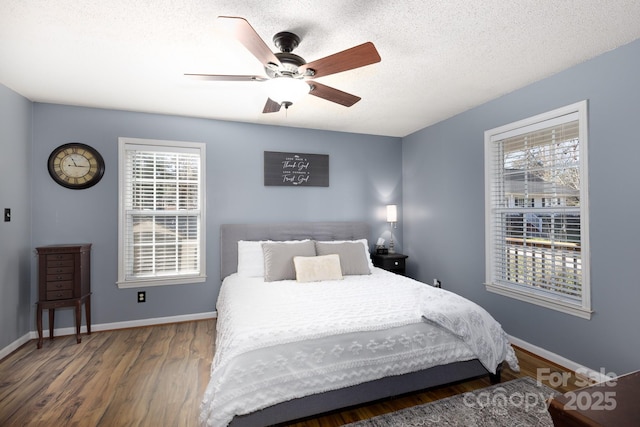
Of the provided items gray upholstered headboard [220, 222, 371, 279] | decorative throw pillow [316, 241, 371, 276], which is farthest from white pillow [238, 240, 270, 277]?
decorative throw pillow [316, 241, 371, 276]

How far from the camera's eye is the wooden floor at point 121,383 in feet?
6.53

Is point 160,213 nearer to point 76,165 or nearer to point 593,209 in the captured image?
point 76,165

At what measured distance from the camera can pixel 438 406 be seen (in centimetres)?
207

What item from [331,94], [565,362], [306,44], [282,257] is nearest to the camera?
[306,44]

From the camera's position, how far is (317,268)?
3229 millimetres

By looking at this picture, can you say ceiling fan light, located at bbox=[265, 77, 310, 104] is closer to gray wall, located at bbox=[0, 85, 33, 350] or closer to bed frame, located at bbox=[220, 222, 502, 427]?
bed frame, located at bbox=[220, 222, 502, 427]

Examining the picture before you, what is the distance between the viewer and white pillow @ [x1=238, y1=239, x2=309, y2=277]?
349 cm

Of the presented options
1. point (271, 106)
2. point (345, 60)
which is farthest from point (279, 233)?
point (345, 60)

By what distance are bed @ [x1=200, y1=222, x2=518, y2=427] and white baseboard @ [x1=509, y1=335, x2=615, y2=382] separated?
0.60 metres

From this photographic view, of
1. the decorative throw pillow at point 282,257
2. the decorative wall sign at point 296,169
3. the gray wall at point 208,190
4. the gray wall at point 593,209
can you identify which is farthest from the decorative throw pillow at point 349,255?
the gray wall at point 593,209

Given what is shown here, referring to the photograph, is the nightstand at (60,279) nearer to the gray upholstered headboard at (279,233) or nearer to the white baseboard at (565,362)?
the gray upholstered headboard at (279,233)

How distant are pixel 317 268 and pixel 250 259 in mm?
851

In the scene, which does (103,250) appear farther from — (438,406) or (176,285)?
(438,406)

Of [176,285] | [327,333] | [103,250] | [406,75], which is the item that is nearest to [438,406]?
[327,333]
